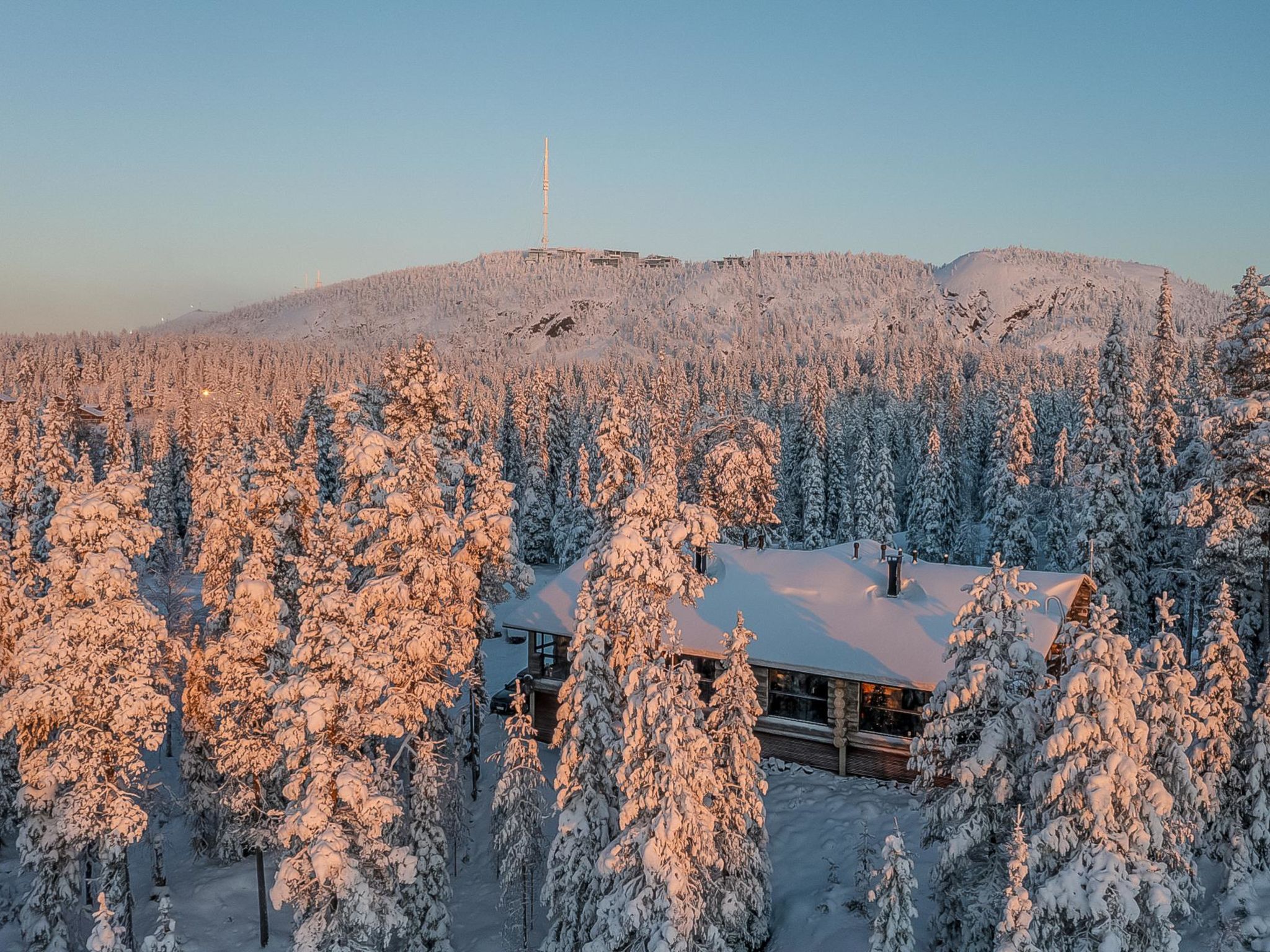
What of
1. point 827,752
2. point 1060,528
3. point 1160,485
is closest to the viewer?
point 827,752

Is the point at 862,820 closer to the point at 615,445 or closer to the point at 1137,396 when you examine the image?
the point at 615,445

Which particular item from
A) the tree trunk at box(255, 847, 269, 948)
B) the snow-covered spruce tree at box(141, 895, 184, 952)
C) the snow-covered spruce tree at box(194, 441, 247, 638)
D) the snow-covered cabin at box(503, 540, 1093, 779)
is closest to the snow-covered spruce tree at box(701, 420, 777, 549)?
the snow-covered cabin at box(503, 540, 1093, 779)

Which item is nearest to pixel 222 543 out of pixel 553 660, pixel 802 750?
pixel 553 660

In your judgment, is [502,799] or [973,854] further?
[502,799]

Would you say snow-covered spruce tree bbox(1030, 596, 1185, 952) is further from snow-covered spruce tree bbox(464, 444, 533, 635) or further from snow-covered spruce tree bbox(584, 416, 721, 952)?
snow-covered spruce tree bbox(464, 444, 533, 635)

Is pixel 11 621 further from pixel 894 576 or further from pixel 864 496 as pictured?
pixel 864 496

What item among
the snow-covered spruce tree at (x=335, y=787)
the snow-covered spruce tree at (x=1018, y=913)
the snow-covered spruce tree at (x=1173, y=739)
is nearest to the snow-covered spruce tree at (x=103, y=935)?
the snow-covered spruce tree at (x=335, y=787)

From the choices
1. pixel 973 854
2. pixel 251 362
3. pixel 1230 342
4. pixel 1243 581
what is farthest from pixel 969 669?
pixel 251 362
